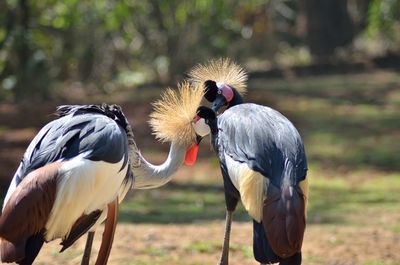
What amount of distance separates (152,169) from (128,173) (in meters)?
0.52

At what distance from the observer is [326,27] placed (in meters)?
16.6

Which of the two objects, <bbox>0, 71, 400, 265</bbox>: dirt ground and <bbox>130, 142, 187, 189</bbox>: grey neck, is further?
<bbox>0, 71, 400, 265</bbox>: dirt ground

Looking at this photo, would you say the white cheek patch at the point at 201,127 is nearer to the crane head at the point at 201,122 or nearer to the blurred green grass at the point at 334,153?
the crane head at the point at 201,122

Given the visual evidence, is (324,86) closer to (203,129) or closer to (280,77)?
(280,77)

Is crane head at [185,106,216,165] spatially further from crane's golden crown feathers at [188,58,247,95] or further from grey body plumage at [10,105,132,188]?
grey body plumage at [10,105,132,188]

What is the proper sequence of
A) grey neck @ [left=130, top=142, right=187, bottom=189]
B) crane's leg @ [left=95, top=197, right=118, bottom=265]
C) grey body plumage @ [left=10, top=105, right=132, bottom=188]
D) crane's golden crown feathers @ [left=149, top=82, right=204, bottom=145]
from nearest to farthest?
grey body plumage @ [left=10, top=105, right=132, bottom=188], crane's leg @ [left=95, top=197, right=118, bottom=265], grey neck @ [left=130, top=142, right=187, bottom=189], crane's golden crown feathers @ [left=149, top=82, right=204, bottom=145]

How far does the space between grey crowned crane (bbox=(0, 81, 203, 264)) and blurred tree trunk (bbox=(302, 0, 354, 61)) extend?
36.4 feet

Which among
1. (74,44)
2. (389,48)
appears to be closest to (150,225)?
(74,44)

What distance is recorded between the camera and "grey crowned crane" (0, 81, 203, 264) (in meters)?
5.01

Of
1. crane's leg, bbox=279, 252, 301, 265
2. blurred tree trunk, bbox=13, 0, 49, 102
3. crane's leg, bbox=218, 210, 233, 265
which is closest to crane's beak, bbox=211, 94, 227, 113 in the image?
→ crane's leg, bbox=218, 210, 233, 265

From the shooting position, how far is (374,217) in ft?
29.5

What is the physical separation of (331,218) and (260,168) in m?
3.56

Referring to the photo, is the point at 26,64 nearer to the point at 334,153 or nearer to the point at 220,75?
the point at 334,153

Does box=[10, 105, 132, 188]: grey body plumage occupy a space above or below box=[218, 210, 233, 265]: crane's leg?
above
